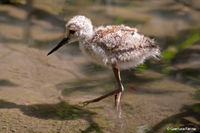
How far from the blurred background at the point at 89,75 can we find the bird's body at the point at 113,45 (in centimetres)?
36

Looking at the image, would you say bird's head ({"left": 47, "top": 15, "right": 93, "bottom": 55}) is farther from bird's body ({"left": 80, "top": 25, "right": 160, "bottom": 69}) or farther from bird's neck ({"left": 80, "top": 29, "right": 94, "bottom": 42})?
bird's body ({"left": 80, "top": 25, "right": 160, "bottom": 69})

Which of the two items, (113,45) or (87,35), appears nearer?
(113,45)

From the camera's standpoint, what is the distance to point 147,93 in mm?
4094

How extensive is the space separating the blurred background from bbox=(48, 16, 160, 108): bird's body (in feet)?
1.19

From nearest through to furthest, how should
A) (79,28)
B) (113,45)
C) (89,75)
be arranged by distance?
(113,45) → (79,28) → (89,75)

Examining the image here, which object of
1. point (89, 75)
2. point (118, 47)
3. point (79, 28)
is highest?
point (79, 28)

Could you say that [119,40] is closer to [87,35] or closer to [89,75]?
[87,35]

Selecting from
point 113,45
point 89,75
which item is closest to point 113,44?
point 113,45

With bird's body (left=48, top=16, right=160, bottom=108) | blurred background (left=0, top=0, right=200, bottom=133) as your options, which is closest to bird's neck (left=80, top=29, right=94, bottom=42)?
bird's body (left=48, top=16, right=160, bottom=108)

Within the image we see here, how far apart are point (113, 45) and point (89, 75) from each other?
106 cm

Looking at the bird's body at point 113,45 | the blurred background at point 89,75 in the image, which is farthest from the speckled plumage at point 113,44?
the blurred background at point 89,75

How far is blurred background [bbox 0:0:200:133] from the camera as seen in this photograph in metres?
3.51

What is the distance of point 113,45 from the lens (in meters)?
3.56

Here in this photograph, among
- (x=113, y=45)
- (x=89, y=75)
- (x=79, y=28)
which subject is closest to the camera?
(x=113, y=45)
